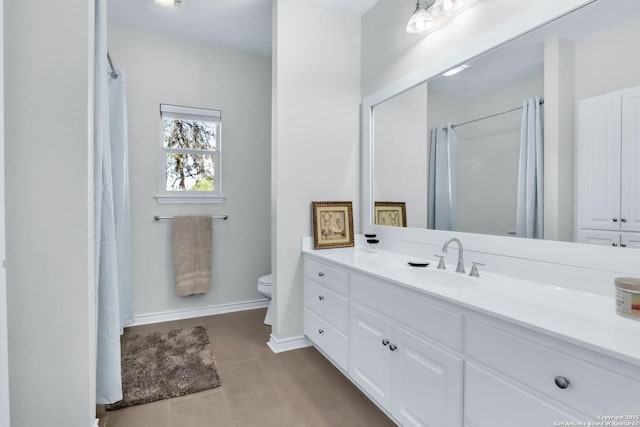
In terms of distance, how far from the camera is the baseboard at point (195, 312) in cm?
302

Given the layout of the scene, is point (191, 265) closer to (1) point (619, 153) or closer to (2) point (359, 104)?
(2) point (359, 104)

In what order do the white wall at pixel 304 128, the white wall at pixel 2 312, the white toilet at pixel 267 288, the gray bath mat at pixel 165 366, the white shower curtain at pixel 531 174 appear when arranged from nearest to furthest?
1. the white wall at pixel 2 312
2. the white shower curtain at pixel 531 174
3. the gray bath mat at pixel 165 366
4. the white wall at pixel 304 128
5. the white toilet at pixel 267 288

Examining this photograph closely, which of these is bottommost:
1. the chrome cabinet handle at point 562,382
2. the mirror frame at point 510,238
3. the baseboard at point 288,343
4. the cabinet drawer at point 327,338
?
the baseboard at point 288,343

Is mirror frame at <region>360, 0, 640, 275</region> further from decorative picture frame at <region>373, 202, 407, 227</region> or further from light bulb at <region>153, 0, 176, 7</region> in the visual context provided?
light bulb at <region>153, 0, 176, 7</region>

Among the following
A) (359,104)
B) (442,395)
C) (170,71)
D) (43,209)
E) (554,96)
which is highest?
(170,71)

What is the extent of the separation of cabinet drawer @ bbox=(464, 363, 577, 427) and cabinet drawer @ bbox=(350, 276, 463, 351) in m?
0.12

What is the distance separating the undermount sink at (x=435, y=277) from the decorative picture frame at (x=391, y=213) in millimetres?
618

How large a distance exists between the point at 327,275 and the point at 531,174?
1.25 metres

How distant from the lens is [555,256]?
1.39 meters

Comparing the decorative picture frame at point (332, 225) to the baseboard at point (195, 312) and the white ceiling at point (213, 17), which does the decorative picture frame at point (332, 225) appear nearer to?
the baseboard at point (195, 312)

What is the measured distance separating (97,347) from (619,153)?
2.38 metres


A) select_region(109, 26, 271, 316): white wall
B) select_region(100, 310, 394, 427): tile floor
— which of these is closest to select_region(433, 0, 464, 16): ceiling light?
select_region(109, 26, 271, 316): white wall

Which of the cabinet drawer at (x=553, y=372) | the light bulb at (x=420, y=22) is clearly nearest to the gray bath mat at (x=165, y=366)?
the cabinet drawer at (x=553, y=372)

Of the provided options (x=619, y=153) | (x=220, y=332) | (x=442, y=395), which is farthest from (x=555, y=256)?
(x=220, y=332)
